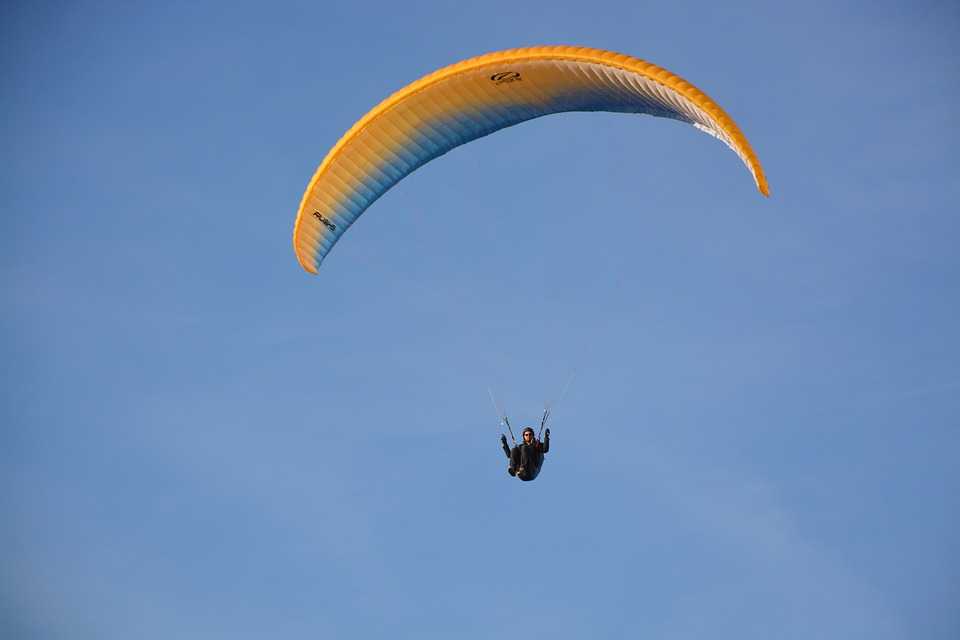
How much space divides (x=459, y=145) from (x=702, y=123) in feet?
20.6

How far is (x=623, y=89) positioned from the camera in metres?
33.6

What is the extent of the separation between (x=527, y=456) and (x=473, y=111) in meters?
7.24

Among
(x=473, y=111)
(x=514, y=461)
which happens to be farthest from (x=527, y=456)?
(x=473, y=111)

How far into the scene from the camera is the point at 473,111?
35938mm

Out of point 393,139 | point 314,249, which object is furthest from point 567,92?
point 314,249

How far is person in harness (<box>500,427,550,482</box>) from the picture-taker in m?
35.3

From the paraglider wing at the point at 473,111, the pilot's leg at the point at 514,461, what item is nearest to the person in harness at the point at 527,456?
the pilot's leg at the point at 514,461

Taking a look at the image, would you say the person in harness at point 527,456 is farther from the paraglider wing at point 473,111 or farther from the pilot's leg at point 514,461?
the paraglider wing at point 473,111

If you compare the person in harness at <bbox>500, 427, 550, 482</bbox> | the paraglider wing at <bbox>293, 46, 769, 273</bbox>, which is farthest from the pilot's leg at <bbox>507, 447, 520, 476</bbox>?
the paraglider wing at <bbox>293, 46, 769, 273</bbox>

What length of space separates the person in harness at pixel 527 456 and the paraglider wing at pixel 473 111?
639 cm

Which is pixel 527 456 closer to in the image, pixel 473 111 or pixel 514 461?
pixel 514 461

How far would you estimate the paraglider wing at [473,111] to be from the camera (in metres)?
32.3

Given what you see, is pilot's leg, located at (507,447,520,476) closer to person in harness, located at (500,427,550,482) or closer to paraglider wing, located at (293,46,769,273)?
person in harness, located at (500,427,550,482)

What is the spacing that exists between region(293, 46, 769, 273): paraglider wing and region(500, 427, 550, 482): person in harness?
6389 mm
